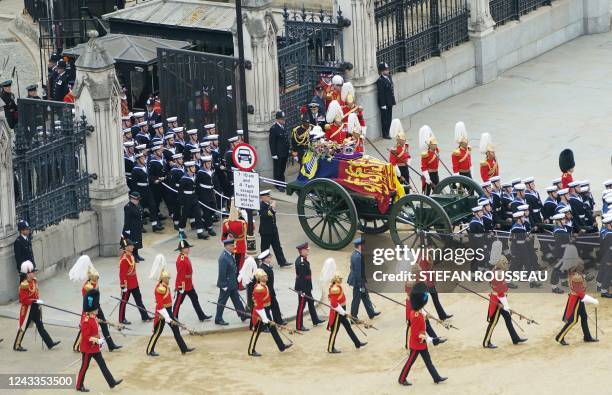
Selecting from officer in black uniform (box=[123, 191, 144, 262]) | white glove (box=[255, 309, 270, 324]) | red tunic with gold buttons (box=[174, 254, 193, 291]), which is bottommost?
white glove (box=[255, 309, 270, 324])

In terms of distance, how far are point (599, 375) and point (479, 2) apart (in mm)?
16177

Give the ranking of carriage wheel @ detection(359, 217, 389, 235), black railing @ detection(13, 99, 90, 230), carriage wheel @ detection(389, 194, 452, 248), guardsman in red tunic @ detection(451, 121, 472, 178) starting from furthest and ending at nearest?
guardsman in red tunic @ detection(451, 121, 472, 178) < carriage wheel @ detection(359, 217, 389, 235) < black railing @ detection(13, 99, 90, 230) < carriage wheel @ detection(389, 194, 452, 248)

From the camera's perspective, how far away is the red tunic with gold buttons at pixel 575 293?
26484 mm

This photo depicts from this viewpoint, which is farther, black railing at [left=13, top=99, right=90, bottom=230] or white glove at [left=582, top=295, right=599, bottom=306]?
black railing at [left=13, top=99, right=90, bottom=230]

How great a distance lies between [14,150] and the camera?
29438mm

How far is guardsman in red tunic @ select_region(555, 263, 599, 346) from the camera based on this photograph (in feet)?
86.9

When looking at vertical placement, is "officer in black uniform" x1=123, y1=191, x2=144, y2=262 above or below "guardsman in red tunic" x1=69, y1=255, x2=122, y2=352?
above

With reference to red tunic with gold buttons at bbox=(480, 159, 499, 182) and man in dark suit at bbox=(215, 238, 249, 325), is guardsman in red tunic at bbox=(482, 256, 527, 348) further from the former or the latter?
red tunic with gold buttons at bbox=(480, 159, 499, 182)

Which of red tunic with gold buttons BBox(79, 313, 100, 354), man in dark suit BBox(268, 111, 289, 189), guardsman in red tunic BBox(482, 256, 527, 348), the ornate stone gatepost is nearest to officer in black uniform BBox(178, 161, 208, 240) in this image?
the ornate stone gatepost

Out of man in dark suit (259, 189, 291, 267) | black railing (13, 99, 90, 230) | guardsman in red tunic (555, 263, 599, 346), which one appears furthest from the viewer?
man in dark suit (259, 189, 291, 267)

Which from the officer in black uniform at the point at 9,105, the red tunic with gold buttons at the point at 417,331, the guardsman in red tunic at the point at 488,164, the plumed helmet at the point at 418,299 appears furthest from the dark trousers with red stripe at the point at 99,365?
the officer in black uniform at the point at 9,105

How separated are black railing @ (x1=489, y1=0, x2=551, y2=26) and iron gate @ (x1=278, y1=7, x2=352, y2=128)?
5.37 meters

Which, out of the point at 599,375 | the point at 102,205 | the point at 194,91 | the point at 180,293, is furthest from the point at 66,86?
the point at 599,375

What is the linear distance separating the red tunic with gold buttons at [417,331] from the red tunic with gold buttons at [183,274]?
4.04m
